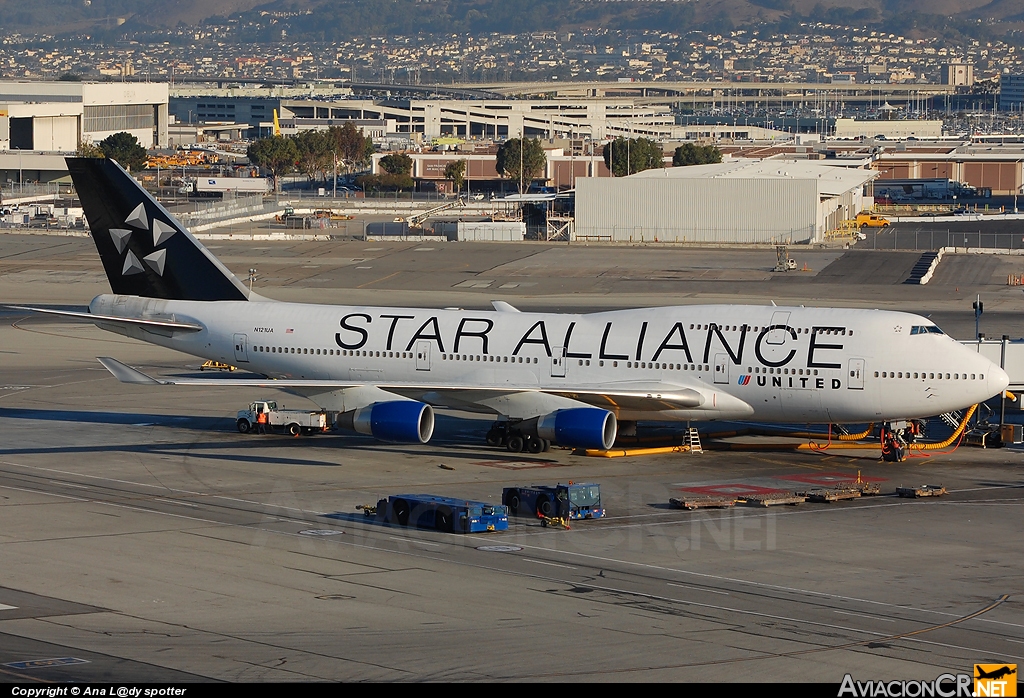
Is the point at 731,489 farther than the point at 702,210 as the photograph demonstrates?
No

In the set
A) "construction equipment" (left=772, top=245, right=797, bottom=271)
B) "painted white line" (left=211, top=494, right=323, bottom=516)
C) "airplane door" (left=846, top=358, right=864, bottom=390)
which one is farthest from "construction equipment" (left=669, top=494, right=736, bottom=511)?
"construction equipment" (left=772, top=245, right=797, bottom=271)

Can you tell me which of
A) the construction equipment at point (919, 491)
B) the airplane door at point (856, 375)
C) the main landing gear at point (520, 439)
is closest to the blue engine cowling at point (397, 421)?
the main landing gear at point (520, 439)

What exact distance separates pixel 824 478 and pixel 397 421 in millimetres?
14328

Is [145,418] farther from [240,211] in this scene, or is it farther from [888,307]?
[240,211]

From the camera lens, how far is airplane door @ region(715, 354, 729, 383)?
51.4m

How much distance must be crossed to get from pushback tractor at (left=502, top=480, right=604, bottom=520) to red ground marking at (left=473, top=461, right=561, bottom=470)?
6941 mm

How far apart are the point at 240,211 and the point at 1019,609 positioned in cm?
14941

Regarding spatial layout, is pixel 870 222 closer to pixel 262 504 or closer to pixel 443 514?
pixel 262 504

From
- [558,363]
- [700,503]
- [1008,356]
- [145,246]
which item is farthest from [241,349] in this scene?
[1008,356]

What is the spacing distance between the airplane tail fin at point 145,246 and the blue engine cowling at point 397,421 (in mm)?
10058

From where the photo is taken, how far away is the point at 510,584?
34688mm

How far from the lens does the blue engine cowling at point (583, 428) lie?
4928 cm

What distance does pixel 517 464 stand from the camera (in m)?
50.7

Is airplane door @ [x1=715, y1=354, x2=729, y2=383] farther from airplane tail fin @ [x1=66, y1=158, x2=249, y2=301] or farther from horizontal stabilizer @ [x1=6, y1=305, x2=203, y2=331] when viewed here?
horizontal stabilizer @ [x1=6, y1=305, x2=203, y2=331]
